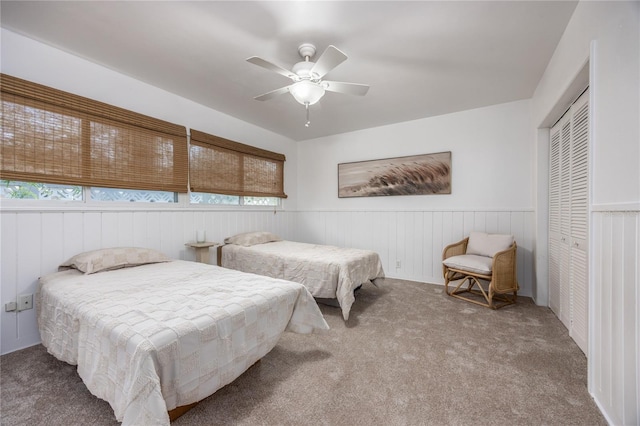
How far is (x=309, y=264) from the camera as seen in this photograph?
288 centimetres

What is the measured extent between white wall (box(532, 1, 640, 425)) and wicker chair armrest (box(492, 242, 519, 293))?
135 centimetres

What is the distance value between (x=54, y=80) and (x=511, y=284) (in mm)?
5091

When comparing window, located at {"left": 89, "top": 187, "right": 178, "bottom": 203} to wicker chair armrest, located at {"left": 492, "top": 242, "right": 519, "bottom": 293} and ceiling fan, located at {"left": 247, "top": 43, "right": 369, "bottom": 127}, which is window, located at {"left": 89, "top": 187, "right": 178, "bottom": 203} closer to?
ceiling fan, located at {"left": 247, "top": 43, "right": 369, "bottom": 127}

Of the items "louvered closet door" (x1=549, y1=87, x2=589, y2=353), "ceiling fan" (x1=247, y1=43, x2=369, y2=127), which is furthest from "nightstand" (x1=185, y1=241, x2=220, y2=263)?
"louvered closet door" (x1=549, y1=87, x2=589, y2=353)

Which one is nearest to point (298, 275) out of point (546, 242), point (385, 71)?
point (385, 71)

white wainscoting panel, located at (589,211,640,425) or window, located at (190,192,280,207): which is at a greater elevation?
window, located at (190,192,280,207)

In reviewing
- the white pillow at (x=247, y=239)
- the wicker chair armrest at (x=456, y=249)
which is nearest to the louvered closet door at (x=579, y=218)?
the wicker chair armrest at (x=456, y=249)

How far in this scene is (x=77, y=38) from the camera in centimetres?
217

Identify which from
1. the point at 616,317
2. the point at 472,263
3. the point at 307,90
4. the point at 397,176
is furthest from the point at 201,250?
the point at 616,317

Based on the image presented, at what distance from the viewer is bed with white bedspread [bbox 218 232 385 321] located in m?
2.71

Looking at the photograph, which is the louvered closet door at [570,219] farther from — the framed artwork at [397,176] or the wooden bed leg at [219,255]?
the wooden bed leg at [219,255]

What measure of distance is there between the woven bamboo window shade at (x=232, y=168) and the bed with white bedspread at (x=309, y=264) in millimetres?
818

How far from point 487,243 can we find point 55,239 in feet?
15.1

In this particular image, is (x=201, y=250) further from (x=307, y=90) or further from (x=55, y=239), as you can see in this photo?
(x=307, y=90)
